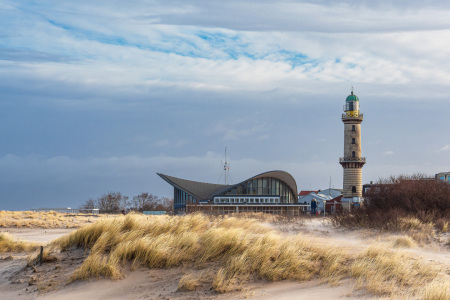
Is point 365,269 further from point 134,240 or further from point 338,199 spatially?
point 338,199

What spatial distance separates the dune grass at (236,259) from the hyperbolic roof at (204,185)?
57.8 m

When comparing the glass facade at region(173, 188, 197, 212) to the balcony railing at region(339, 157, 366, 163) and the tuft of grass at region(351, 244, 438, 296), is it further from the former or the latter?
the tuft of grass at region(351, 244, 438, 296)

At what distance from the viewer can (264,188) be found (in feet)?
237

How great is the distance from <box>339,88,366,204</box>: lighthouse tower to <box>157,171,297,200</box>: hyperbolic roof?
329 inches

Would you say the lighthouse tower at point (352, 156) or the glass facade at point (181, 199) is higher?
the lighthouse tower at point (352, 156)

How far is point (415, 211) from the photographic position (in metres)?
22.6

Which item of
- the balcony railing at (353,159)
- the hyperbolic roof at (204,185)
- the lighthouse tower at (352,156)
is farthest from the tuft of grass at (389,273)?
the balcony railing at (353,159)

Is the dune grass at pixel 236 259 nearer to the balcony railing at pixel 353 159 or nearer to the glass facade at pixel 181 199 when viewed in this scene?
the glass facade at pixel 181 199

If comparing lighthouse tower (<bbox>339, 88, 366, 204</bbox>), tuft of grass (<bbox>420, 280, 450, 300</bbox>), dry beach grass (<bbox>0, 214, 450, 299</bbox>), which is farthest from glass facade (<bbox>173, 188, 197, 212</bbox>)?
tuft of grass (<bbox>420, 280, 450, 300</bbox>)

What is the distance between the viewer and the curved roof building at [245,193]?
66.1 m

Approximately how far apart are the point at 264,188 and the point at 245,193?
3.26m

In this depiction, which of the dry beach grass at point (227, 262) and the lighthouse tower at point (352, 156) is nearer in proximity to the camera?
the dry beach grass at point (227, 262)

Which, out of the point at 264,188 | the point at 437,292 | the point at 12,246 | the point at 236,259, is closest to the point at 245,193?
the point at 264,188

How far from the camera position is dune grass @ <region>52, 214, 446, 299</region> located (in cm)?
952
